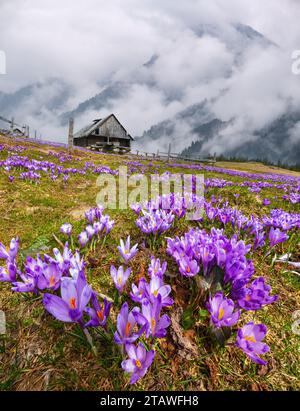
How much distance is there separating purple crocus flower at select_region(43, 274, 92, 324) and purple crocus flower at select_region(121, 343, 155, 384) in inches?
13.1

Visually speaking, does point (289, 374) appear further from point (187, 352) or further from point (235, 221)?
point (235, 221)

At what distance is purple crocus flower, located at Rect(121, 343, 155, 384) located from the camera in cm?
138

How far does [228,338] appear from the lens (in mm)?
1687

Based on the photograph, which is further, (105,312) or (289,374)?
(289,374)

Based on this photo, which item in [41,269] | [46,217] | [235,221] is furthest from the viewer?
[46,217]

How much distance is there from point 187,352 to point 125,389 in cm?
43

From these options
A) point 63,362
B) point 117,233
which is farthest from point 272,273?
point 63,362

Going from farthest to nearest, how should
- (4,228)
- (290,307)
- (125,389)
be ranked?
(4,228) → (290,307) → (125,389)

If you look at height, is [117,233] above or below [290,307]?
above

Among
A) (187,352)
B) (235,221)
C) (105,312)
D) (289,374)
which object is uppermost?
(235,221)

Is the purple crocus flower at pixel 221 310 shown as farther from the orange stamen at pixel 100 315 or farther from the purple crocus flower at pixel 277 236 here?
the purple crocus flower at pixel 277 236

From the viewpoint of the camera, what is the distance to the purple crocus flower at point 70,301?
4.87ft

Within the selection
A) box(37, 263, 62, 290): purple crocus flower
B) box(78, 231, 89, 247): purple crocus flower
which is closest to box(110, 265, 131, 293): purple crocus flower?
box(37, 263, 62, 290): purple crocus flower

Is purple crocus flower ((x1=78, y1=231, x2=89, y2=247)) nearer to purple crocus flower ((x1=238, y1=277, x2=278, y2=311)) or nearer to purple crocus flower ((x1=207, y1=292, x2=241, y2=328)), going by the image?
purple crocus flower ((x1=207, y1=292, x2=241, y2=328))
